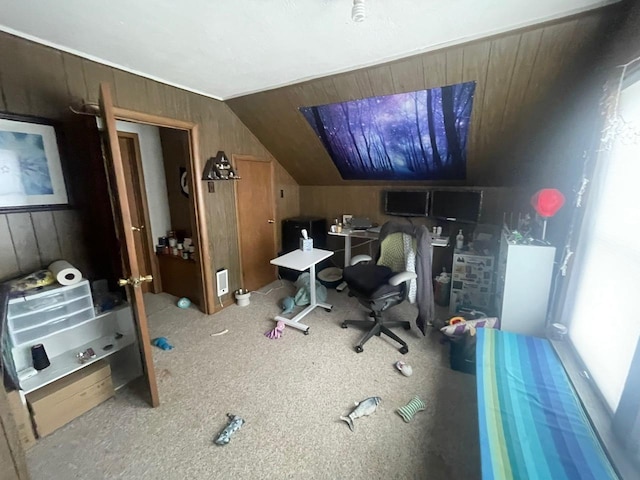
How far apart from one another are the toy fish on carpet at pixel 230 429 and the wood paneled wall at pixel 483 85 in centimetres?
267

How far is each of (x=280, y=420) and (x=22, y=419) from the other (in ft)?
4.66

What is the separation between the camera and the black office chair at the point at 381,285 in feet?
7.63

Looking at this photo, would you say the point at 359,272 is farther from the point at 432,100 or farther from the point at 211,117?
the point at 211,117

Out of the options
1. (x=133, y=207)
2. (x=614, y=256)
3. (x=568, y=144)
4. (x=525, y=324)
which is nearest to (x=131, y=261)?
(x=133, y=207)

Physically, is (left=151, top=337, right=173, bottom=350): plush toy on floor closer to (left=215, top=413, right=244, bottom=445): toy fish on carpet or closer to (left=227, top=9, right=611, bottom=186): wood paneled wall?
(left=215, top=413, right=244, bottom=445): toy fish on carpet

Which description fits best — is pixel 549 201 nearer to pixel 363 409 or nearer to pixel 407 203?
pixel 407 203

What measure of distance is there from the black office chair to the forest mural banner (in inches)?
39.9

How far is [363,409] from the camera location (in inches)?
69.0

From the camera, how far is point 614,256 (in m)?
1.52

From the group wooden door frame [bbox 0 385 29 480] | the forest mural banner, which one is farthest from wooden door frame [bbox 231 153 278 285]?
wooden door frame [bbox 0 385 29 480]

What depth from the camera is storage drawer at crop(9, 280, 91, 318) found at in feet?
5.18

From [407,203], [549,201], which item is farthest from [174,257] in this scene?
[549,201]

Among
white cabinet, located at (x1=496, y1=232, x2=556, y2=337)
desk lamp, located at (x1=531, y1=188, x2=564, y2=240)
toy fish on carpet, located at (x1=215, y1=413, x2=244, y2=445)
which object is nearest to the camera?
toy fish on carpet, located at (x1=215, y1=413, x2=244, y2=445)

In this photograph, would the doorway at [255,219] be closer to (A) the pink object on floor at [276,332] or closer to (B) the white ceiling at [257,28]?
(A) the pink object on floor at [276,332]
